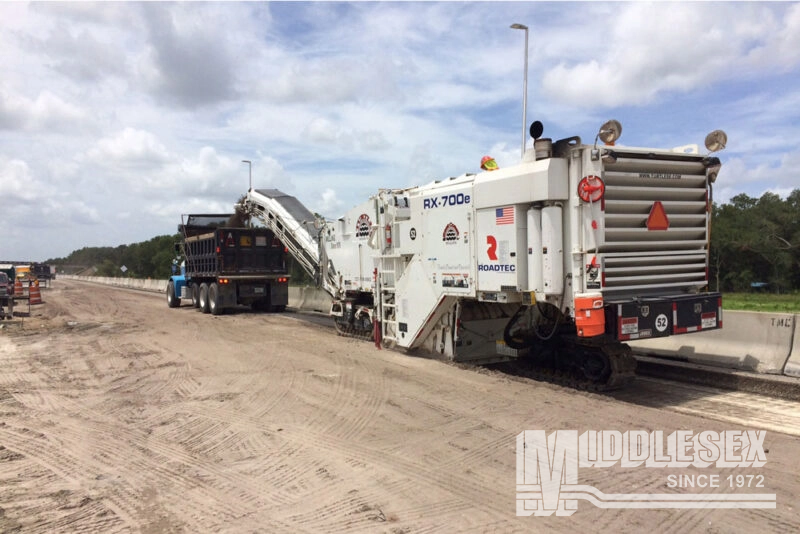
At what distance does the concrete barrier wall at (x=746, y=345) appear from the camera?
8.05 m

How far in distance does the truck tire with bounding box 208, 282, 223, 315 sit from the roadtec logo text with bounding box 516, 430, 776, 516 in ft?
48.9

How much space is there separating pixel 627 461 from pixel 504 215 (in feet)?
12.6

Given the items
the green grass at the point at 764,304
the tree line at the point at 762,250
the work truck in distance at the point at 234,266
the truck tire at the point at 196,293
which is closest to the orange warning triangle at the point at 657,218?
the green grass at the point at 764,304

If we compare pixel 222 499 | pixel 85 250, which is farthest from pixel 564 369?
pixel 85 250

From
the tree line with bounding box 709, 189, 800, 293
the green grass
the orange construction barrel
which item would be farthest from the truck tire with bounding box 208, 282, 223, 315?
the tree line with bounding box 709, 189, 800, 293

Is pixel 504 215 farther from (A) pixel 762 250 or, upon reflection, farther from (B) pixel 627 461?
(A) pixel 762 250

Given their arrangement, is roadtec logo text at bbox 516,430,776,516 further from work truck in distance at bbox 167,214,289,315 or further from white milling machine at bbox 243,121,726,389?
work truck in distance at bbox 167,214,289,315

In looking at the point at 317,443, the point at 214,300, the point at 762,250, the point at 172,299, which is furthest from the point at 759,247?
the point at 317,443

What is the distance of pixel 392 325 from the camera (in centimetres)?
1073

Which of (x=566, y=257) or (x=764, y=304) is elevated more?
(x=566, y=257)

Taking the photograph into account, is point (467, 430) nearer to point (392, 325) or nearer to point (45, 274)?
point (392, 325)

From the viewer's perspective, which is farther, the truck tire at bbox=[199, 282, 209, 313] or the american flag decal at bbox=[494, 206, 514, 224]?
the truck tire at bbox=[199, 282, 209, 313]

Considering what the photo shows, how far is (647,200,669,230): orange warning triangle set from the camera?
7367 mm

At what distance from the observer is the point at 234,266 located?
18844 mm
